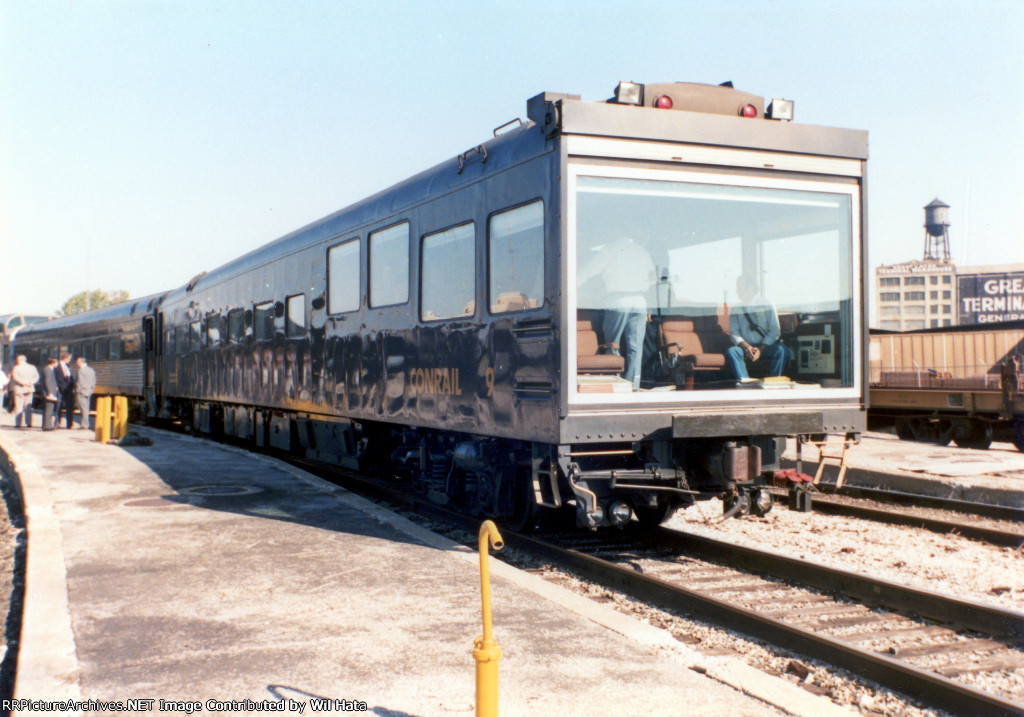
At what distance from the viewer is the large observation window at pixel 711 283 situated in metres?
6.71

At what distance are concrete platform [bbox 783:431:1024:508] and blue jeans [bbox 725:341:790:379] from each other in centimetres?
99

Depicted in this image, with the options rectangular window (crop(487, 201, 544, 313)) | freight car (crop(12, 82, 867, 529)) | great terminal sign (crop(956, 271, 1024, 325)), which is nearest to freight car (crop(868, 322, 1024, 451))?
freight car (crop(12, 82, 867, 529))

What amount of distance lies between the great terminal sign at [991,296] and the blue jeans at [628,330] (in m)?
89.9

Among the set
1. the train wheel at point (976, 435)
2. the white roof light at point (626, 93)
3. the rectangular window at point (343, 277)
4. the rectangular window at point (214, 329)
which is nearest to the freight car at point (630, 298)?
the white roof light at point (626, 93)

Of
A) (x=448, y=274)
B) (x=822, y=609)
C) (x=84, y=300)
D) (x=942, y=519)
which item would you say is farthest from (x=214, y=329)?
(x=84, y=300)

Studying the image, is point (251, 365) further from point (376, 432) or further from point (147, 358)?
point (147, 358)

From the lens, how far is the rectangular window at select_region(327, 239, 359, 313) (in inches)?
402

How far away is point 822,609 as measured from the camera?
6.00 meters

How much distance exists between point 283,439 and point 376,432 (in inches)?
137

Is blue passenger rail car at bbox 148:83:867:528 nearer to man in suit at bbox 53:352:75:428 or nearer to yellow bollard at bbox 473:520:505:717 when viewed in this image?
yellow bollard at bbox 473:520:505:717

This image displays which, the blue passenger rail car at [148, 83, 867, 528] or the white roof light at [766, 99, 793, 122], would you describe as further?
the white roof light at [766, 99, 793, 122]

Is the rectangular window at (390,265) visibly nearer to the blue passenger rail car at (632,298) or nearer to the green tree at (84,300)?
the blue passenger rail car at (632,298)

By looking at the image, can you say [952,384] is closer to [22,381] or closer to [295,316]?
[295,316]

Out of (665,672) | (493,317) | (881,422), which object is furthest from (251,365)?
(881,422)
